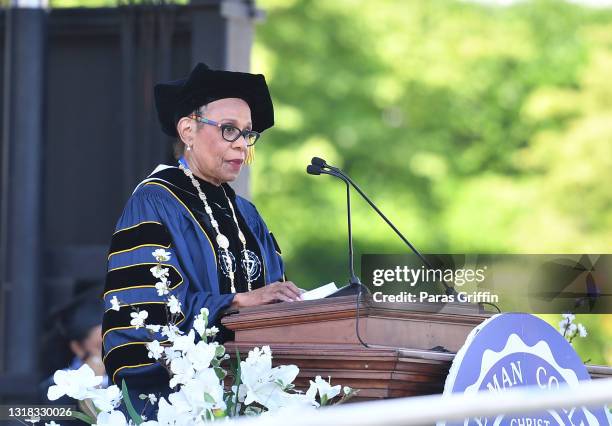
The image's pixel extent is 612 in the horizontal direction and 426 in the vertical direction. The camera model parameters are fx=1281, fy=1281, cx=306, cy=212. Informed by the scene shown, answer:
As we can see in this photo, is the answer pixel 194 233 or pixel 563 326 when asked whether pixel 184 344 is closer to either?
pixel 194 233

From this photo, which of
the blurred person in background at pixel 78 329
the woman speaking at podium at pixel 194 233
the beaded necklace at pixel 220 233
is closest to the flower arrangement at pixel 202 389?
the woman speaking at podium at pixel 194 233

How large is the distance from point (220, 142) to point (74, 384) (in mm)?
1131

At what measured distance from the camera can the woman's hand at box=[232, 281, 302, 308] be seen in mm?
3369

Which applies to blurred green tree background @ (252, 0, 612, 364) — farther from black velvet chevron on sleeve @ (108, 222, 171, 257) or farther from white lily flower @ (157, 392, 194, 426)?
white lily flower @ (157, 392, 194, 426)

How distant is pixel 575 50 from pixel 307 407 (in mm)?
14330

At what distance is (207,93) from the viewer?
3869mm

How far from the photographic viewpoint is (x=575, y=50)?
1652 centimetres

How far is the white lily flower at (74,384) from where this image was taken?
2.89 m

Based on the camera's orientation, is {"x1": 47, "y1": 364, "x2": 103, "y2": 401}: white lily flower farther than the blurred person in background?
No

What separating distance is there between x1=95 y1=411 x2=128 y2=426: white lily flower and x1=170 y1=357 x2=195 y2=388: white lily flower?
145 mm

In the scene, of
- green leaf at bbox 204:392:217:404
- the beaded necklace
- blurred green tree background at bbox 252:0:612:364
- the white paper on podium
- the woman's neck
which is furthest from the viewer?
blurred green tree background at bbox 252:0:612:364

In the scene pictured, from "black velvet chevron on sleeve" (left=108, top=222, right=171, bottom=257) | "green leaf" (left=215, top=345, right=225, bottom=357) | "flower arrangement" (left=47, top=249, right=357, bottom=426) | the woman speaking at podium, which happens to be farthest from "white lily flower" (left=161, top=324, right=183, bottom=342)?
"black velvet chevron on sleeve" (left=108, top=222, right=171, bottom=257)

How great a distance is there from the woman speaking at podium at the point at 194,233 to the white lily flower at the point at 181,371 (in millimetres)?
507

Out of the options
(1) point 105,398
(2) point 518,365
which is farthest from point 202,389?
(2) point 518,365
